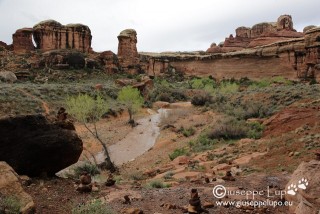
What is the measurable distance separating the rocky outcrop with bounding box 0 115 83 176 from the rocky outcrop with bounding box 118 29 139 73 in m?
51.0

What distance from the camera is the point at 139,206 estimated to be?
25.7 feet

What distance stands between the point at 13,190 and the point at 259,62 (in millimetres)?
54379

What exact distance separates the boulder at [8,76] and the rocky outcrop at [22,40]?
1361cm

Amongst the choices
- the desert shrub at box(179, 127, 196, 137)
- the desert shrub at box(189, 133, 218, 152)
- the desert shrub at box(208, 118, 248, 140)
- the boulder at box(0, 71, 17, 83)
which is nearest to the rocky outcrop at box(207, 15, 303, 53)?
the boulder at box(0, 71, 17, 83)

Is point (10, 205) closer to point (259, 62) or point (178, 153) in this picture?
point (178, 153)

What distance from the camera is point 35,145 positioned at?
10.4 metres

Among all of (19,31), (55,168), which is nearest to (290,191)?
(55,168)

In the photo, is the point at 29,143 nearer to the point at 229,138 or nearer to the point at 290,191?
the point at 290,191

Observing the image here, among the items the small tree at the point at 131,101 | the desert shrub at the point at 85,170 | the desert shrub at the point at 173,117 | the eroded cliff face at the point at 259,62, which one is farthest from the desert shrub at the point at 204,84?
the desert shrub at the point at 85,170

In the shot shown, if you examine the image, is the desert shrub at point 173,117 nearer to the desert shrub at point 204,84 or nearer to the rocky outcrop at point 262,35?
the desert shrub at point 204,84

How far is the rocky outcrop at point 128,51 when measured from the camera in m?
62.0

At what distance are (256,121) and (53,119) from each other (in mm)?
14636

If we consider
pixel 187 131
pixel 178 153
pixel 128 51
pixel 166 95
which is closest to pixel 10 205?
pixel 178 153

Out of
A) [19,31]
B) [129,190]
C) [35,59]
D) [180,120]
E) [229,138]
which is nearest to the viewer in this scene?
[129,190]
